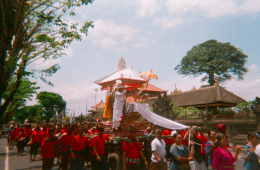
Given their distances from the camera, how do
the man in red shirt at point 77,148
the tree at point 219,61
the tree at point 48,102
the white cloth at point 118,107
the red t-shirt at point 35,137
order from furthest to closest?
the tree at point 48,102 < the tree at point 219,61 < the red t-shirt at point 35,137 < the white cloth at point 118,107 < the man in red shirt at point 77,148

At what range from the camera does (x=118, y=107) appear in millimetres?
10125

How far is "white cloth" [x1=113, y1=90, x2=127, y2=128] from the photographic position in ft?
32.8

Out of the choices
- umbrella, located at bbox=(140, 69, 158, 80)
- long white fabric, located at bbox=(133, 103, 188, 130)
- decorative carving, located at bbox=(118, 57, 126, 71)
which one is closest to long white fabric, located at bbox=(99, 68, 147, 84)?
umbrella, located at bbox=(140, 69, 158, 80)

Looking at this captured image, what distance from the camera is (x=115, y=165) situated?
291 inches

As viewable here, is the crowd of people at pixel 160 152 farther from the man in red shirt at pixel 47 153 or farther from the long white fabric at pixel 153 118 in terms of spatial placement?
the long white fabric at pixel 153 118

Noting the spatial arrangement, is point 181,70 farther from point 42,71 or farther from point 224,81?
point 42,71

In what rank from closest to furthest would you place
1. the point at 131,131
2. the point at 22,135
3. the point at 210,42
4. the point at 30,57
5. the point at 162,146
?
1. the point at 131,131
2. the point at 162,146
3. the point at 30,57
4. the point at 22,135
5. the point at 210,42

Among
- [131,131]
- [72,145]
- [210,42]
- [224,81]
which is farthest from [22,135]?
[210,42]

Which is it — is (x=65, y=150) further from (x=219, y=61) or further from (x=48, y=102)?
(x=48, y=102)

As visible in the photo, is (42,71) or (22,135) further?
(22,135)

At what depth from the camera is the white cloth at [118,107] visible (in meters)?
9.99

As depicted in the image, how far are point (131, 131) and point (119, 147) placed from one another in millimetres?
2353

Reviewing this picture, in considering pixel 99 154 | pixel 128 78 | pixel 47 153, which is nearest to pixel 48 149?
pixel 47 153

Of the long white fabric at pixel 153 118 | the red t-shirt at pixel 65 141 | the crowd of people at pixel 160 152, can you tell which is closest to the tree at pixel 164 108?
the long white fabric at pixel 153 118
